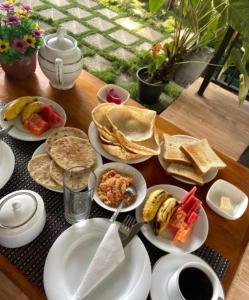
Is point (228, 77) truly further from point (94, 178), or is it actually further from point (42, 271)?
point (42, 271)

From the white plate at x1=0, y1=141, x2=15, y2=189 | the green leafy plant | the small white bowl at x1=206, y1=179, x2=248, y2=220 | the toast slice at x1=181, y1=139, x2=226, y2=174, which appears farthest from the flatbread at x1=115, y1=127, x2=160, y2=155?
the green leafy plant

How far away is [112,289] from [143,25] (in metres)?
2.83

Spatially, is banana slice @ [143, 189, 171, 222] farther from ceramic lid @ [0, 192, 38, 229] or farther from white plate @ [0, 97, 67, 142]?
white plate @ [0, 97, 67, 142]

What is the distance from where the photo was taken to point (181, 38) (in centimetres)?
169

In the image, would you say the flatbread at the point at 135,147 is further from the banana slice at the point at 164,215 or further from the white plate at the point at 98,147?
the banana slice at the point at 164,215

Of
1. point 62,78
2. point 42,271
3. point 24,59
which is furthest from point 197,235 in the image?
point 24,59

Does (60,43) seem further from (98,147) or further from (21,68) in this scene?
(98,147)

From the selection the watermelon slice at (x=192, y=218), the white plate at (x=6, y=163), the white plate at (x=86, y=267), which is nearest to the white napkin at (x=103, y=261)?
the white plate at (x=86, y=267)

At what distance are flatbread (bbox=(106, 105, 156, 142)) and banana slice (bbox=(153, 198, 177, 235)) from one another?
0.95 feet

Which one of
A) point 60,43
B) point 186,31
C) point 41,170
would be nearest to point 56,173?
point 41,170

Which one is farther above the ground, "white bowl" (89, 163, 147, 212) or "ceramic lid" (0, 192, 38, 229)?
"ceramic lid" (0, 192, 38, 229)

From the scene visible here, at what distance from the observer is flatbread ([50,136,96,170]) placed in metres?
0.91

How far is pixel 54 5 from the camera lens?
2932mm

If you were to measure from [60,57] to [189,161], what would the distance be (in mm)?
598
